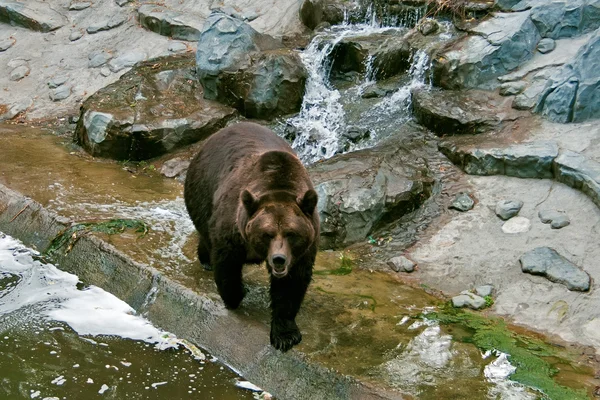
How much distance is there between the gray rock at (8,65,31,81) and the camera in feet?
45.8

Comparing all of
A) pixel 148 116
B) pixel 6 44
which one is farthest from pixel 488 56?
pixel 6 44

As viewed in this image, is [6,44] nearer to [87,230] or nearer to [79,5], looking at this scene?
[79,5]

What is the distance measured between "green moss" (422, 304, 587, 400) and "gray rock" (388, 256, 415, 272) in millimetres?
847

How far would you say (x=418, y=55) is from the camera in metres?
11.1

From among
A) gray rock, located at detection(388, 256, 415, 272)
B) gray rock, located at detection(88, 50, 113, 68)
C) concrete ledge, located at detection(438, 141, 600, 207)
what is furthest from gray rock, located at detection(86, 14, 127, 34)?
gray rock, located at detection(388, 256, 415, 272)

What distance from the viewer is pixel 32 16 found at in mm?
15133

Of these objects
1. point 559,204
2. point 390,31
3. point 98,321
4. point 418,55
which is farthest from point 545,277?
point 390,31

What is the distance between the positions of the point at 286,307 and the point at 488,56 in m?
6.03

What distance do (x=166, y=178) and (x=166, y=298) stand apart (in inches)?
148

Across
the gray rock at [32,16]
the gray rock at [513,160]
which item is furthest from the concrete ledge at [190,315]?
the gray rock at [32,16]

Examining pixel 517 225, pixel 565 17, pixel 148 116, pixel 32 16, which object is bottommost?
pixel 32 16

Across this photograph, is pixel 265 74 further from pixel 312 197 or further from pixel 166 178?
pixel 312 197

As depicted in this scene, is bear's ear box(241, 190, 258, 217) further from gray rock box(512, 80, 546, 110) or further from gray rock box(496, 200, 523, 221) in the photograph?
gray rock box(512, 80, 546, 110)

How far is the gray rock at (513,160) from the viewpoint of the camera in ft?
27.1
